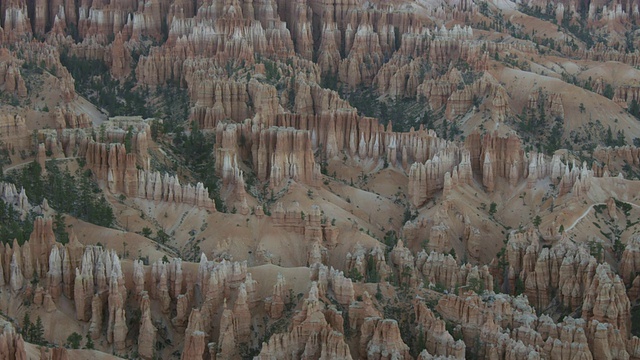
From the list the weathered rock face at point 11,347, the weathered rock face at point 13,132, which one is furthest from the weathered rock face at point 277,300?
the weathered rock face at point 13,132

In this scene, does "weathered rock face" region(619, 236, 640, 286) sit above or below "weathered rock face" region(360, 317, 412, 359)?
below

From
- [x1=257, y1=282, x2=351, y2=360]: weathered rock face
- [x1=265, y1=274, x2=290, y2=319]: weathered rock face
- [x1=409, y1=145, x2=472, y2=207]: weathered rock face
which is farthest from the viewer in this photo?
[x1=409, y1=145, x2=472, y2=207]: weathered rock face

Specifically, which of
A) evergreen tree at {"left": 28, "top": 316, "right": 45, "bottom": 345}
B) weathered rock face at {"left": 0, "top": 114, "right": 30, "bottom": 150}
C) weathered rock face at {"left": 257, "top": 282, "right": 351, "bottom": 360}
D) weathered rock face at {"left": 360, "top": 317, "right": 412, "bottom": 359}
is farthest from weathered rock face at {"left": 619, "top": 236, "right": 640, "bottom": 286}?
weathered rock face at {"left": 0, "top": 114, "right": 30, "bottom": 150}

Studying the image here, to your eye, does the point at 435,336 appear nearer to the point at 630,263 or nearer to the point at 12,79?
the point at 630,263

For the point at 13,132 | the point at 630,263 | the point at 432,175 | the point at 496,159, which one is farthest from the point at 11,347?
the point at 496,159

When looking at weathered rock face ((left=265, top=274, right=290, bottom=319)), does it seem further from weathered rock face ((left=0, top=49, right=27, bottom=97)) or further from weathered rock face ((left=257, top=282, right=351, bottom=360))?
weathered rock face ((left=0, top=49, right=27, bottom=97))

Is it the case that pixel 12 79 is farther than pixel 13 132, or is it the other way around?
pixel 12 79

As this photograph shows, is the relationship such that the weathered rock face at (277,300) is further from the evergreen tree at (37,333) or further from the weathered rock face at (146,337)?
the evergreen tree at (37,333)

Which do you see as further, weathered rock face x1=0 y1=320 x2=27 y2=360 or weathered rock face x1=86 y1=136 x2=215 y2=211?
weathered rock face x1=86 y1=136 x2=215 y2=211

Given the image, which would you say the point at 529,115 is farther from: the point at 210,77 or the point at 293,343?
the point at 293,343

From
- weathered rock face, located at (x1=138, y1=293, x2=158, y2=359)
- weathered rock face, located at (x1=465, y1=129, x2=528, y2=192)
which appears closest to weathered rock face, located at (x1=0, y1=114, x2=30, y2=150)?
weathered rock face, located at (x1=138, y1=293, x2=158, y2=359)

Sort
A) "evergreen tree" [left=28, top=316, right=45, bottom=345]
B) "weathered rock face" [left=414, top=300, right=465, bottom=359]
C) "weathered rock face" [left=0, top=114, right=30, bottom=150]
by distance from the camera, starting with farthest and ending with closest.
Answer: "weathered rock face" [left=0, top=114, right=30, bottom=150] → "evergreen tree" [left=28, top=316, right=45, bottom=345] → "weathered rock face" [left=414, top=300, right=465, bottom=359]

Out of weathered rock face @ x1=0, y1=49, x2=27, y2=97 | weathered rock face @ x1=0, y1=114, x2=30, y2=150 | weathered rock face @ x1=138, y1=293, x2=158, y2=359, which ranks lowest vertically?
weathered rock face @ x1=138, y1=293, x2=158, y2=359
